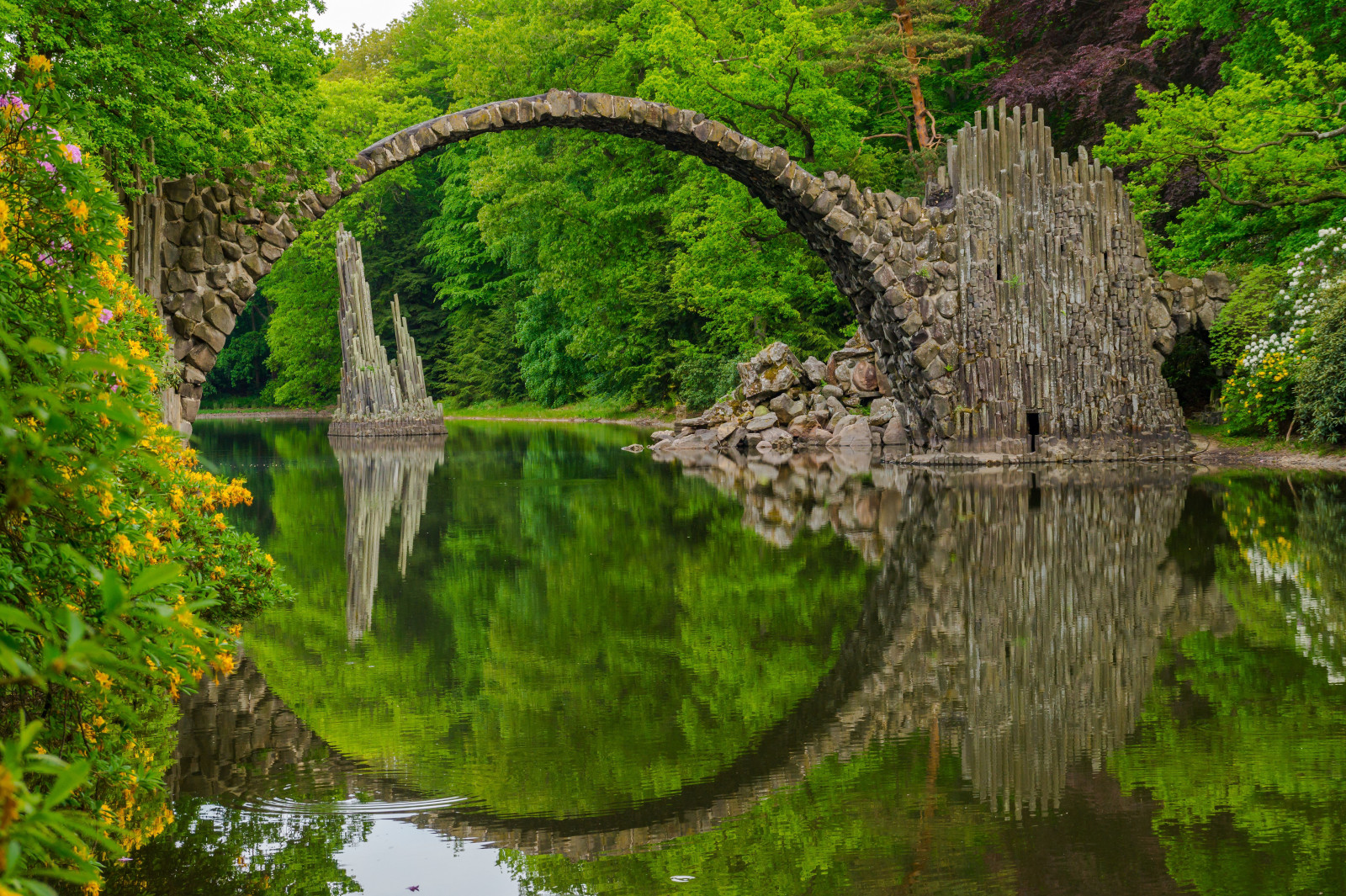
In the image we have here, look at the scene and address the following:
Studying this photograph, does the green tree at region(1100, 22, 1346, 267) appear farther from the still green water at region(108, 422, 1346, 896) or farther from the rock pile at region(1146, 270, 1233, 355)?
the still green water at region(108, 422, 1346, 896)

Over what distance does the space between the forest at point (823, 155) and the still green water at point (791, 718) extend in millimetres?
6528

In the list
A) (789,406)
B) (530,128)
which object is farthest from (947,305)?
(789,406)

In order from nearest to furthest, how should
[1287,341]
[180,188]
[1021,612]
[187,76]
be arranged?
1. [1021,612]
2. [187,76]
3. [180,188]
4. [1287,341]

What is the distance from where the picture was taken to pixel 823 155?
26.4m

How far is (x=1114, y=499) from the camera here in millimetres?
12062

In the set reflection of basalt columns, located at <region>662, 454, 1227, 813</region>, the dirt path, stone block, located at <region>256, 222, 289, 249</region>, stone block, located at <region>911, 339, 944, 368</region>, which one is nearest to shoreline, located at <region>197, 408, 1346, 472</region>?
the dirt path

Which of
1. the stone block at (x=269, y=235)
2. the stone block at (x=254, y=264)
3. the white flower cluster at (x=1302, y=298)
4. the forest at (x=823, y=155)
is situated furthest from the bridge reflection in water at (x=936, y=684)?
the forest at (x=823, y=155)

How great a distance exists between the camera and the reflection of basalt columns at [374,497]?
26.4 ft

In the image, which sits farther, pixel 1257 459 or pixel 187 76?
pixel 1257 459

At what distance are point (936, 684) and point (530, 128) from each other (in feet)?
37.7

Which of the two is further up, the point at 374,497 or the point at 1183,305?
the point at 1183,305

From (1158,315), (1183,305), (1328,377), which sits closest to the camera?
(1328,377)

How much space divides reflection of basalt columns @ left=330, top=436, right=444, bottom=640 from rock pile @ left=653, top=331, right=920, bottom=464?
526 centimetres

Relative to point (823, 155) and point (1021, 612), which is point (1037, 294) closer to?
point (1021, 612)
